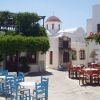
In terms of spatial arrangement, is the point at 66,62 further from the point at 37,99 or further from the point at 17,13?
the point at 37,99

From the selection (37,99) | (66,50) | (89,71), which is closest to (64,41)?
(66,50)

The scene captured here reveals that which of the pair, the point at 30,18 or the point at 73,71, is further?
the point at 30,18

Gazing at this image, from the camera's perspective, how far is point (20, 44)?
2948 centimetres

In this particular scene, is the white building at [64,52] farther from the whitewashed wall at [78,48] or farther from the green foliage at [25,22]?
the green foliage at [25,22]

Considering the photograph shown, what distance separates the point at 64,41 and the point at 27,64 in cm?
765

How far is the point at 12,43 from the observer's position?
29359mm

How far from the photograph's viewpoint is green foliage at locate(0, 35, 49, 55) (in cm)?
2936

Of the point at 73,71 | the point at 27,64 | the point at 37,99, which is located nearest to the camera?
the point at 37,99

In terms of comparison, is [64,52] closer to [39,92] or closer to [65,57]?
[65,57]

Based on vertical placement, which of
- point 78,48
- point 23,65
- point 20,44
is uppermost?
point 20,44

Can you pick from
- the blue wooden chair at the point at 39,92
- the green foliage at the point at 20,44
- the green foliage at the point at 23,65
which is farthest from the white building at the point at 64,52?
the blue wooden chair at the point at 39,92

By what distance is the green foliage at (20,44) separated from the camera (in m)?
29.4

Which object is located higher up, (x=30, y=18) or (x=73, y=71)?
(x=30, y=18)

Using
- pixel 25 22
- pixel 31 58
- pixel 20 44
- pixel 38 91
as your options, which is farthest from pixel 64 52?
pixel 38 91
